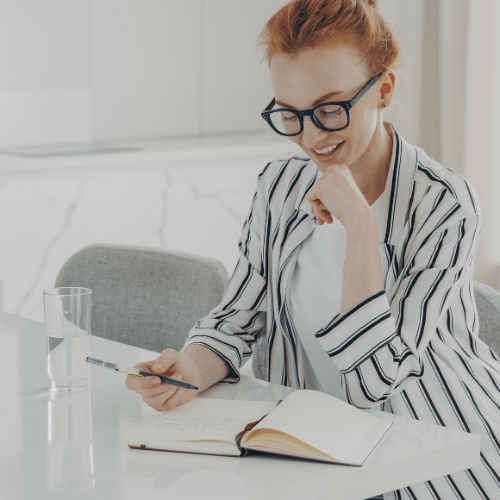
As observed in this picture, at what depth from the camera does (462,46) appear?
268 centimetres

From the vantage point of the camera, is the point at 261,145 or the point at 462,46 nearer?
the point at 462,46

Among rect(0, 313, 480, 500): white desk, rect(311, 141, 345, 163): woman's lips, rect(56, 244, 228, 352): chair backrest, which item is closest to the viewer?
rect(0, 313, 480, 500): white desk

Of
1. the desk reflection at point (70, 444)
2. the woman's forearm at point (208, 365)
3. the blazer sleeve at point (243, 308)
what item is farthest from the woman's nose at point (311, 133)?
the desk reflection at point (70, 444)

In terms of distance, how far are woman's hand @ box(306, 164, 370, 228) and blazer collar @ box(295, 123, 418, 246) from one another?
8 cm

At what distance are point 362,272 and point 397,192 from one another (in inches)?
8.3

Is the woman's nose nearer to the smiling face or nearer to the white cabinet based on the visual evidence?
the smiling face

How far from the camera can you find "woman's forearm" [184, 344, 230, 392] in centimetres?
111

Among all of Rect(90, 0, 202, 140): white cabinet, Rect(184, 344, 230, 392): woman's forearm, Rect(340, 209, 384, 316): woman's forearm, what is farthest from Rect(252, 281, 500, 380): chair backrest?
Rect(90, 0, 202, 140): white cabinet

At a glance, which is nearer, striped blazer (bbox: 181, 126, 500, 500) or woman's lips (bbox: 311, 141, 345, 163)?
striped blazer (bbox: 181, 126, 500, 500)

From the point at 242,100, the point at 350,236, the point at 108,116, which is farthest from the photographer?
the point at 242,100

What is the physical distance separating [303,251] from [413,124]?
1701 mm

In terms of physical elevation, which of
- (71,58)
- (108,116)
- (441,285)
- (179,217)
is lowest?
(179,217)

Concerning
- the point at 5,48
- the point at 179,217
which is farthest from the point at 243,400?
the point at 179,217

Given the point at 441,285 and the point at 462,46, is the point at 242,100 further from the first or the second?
the point at 441,285
